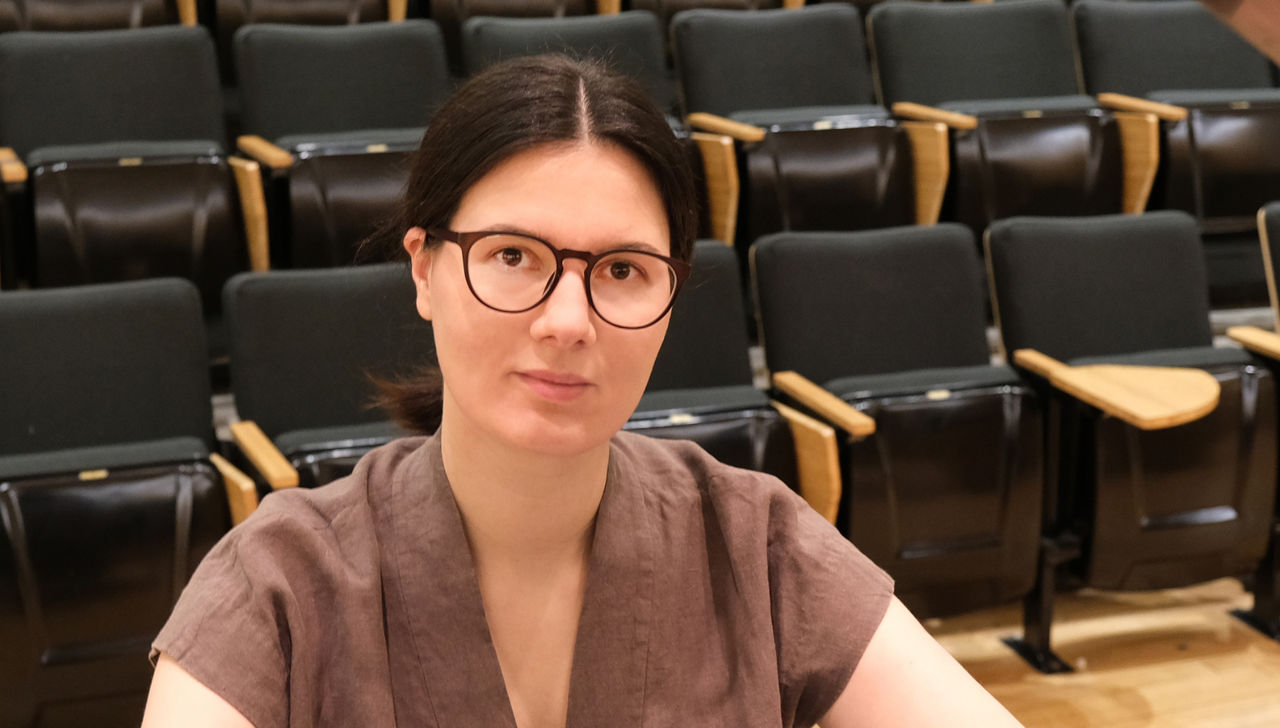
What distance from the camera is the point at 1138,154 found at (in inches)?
34.3

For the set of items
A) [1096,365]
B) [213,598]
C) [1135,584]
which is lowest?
[1135,584]

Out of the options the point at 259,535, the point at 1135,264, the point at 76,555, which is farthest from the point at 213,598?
the point at 1135,264

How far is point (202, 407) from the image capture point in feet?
2.00

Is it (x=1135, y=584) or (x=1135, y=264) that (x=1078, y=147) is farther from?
(x=1135, y=584)

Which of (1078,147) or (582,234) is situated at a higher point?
(582,234)

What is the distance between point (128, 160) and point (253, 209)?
2.7 inches

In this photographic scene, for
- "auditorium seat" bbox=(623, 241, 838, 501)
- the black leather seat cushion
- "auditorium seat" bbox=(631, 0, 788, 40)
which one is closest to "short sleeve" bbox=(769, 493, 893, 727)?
"auditorium seat" bbox=(623, 241, 838, 501)

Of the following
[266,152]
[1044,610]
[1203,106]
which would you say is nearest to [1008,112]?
[1203,106]

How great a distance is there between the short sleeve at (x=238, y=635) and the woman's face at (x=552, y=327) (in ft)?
0.16

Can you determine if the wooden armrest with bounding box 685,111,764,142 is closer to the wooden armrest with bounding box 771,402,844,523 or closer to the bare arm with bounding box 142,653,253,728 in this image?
the wooden armrest with bounding box 771,402,844,523

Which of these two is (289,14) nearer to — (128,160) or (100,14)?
(100,14)

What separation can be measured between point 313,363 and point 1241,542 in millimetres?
476

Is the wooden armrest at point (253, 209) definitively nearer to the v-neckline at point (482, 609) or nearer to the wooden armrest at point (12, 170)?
the wooden armrest at point (12, 170)

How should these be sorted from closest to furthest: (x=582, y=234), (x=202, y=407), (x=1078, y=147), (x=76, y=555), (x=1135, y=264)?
(x=582, y=234)
(x=76, y=555)
(x=202, y=407)
(x=1135, y=264)
(x=1078, y=147)
